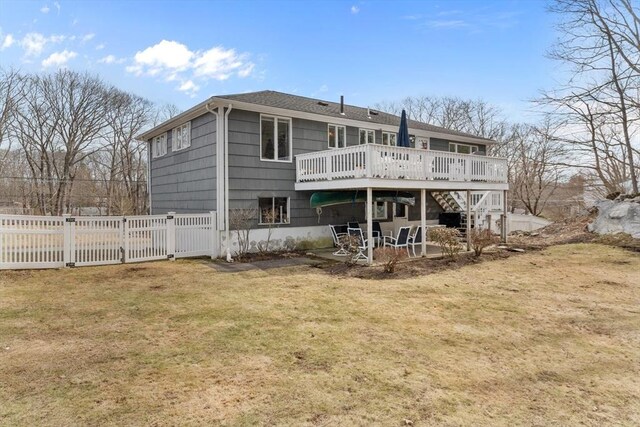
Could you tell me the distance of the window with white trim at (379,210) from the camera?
15.4m

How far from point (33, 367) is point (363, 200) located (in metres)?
11.2

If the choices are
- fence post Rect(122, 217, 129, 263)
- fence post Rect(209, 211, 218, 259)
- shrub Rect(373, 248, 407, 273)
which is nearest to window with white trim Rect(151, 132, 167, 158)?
fence post Rect(209, 211, 218, 259)

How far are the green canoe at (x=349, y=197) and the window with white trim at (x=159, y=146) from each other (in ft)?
24.6

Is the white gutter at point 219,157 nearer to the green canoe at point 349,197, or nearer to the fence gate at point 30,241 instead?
the green canoe at point 349,197

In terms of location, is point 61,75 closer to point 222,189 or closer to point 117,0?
point 117,0

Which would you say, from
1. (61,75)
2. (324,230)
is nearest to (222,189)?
(324,230)

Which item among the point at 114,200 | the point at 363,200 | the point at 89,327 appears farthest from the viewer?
the point at 114,200

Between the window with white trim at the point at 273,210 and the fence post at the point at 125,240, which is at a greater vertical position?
the window with white trim at the point at 273,210

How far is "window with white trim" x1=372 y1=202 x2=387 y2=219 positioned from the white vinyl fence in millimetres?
6845

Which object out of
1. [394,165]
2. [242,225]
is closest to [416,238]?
[394,165]

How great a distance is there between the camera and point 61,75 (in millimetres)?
25797

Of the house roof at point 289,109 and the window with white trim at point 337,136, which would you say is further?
the window with white trim at point 337,136

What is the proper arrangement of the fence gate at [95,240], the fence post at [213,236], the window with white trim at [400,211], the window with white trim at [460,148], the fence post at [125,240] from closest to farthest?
the fence gate at [95,240] < the fence post at [125,240] < the fence post at [213,236] < the window with white trim at [400,211] < the window with white trim at [460,148]

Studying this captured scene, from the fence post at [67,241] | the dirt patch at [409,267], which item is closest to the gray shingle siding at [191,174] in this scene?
the fence post at [67,241]
